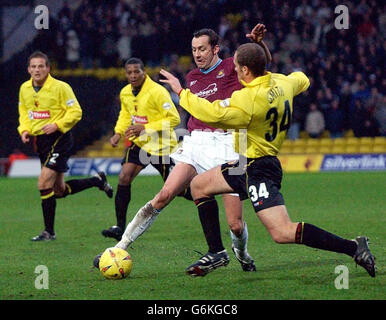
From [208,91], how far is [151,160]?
2.80m

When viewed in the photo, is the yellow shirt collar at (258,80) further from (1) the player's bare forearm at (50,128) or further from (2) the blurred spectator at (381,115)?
(2) the blurred spectator at (381,115)

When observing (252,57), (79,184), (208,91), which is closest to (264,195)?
(252,57)

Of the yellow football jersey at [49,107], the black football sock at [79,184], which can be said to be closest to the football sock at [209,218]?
the yellow football jersey at [49,107]

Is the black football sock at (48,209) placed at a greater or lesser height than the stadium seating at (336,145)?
lesser

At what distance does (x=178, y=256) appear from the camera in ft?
28.9

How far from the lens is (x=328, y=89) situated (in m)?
23.4

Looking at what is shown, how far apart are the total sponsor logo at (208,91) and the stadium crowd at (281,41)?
15214 millimetres

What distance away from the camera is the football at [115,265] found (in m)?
7.38

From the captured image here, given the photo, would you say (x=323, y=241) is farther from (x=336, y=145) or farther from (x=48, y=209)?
(x=336, y=145)

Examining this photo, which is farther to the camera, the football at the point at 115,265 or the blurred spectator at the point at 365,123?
the blurred spectator at the point at 365,123

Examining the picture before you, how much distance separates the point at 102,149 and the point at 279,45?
20.7 feet

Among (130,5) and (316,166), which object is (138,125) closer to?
(316,166)

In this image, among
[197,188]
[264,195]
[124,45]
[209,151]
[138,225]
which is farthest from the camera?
[124,45]

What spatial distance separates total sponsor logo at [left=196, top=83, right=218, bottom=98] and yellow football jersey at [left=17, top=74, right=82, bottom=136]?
10.3 feet
